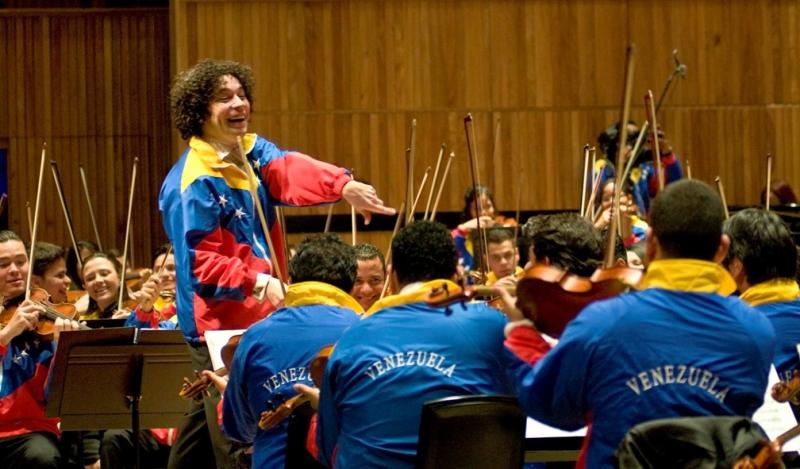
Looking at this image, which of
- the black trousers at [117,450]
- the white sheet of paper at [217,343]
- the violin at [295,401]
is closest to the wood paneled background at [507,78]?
the black trousers at [117,450]

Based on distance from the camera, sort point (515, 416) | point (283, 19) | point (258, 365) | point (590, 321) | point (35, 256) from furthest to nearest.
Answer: point (283, 19), point (35, 256), point (258, 365), point (515, 416), point (590, 321)

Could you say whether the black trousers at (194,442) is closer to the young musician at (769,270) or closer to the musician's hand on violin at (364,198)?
the musician's hand on violin at (364,198)

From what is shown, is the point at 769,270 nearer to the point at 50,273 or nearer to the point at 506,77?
the point at 50,273

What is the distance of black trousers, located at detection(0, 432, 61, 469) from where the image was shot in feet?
15.7

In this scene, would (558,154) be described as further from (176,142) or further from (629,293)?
(629,293)

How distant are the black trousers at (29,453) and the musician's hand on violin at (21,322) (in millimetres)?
393

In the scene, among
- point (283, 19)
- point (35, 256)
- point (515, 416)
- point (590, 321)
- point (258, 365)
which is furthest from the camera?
point (283, 19)

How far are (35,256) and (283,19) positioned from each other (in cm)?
402

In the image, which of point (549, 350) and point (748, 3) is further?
point (748, 3)

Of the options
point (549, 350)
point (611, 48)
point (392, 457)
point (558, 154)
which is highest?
point (611, 48)

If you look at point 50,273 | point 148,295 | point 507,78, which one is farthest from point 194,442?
point 507,78

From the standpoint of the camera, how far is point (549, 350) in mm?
2570

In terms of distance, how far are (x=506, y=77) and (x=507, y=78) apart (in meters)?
0.01

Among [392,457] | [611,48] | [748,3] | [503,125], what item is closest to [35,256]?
[392,457]
